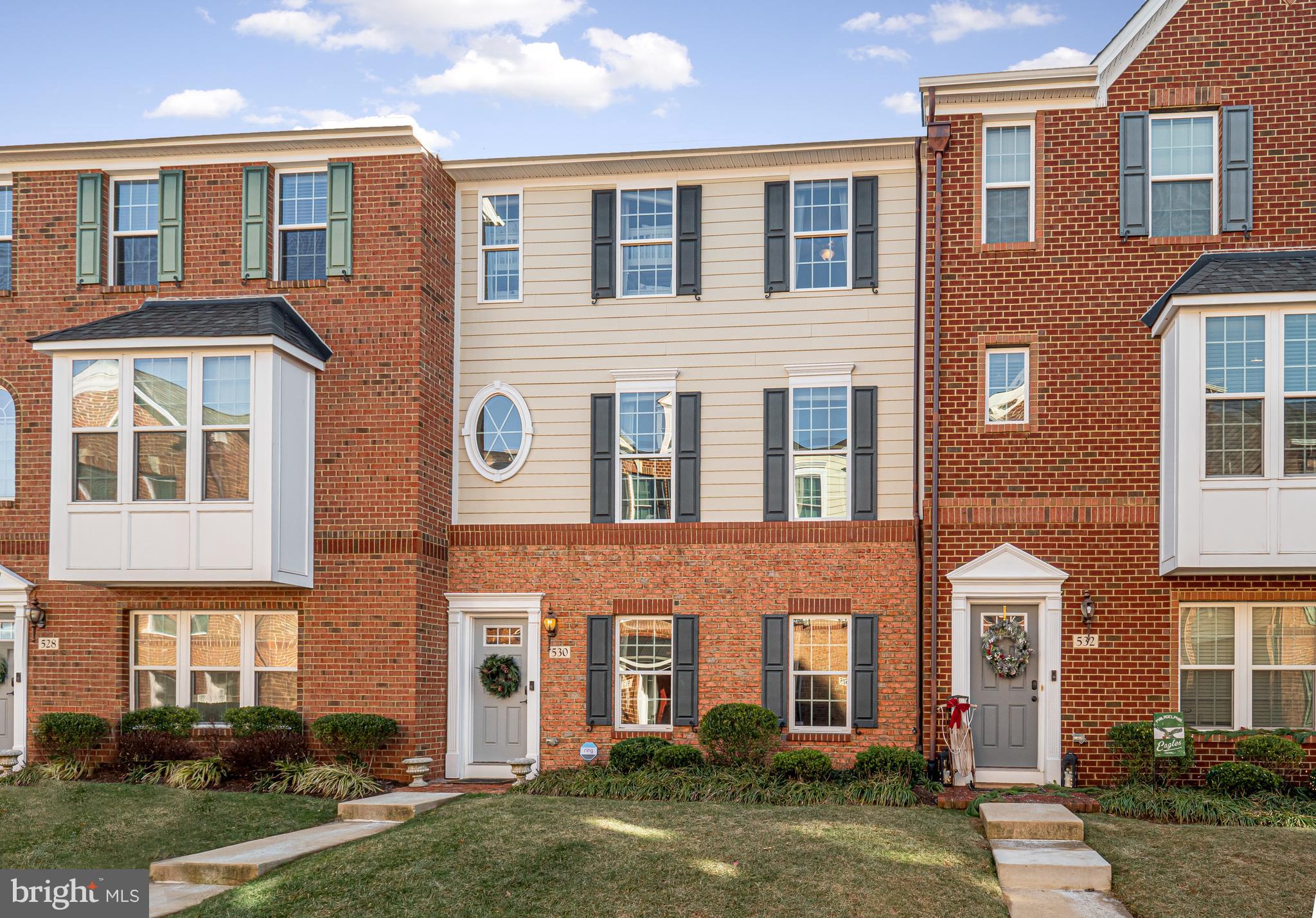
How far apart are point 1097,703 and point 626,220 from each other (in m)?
8.08

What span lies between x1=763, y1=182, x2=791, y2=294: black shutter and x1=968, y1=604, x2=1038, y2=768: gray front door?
4.64 metres

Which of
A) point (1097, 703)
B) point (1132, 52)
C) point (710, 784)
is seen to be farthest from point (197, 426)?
point (1132, 52)

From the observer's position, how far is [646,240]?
15883 mm

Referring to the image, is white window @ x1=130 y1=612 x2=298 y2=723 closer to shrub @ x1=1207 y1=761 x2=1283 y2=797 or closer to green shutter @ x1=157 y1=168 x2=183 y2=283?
Result: green shutter @ x1=157 y1=168 x2=183 y2=283

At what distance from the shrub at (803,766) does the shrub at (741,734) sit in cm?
52

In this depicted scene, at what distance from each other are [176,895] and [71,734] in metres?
5.79

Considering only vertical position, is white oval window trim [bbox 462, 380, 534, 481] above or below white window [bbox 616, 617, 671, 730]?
above

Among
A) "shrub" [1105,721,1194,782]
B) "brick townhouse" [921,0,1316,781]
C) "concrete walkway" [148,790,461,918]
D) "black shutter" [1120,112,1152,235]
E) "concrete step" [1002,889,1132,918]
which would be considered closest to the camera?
"concrete step" [1002,889,1132,918]

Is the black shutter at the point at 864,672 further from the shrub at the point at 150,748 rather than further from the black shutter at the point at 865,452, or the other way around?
the shrub at the point at 150,748

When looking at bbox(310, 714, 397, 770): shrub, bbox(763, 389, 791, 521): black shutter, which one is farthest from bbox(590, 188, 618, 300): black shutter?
bbox(310, 714, 397, 770): shrub

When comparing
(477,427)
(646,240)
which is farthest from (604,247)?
(477,427)

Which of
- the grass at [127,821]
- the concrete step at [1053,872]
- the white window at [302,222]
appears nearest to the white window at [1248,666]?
the concrete step at [1053,872]

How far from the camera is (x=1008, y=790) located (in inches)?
505

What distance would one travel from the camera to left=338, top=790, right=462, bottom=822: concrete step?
1238 centimetres
